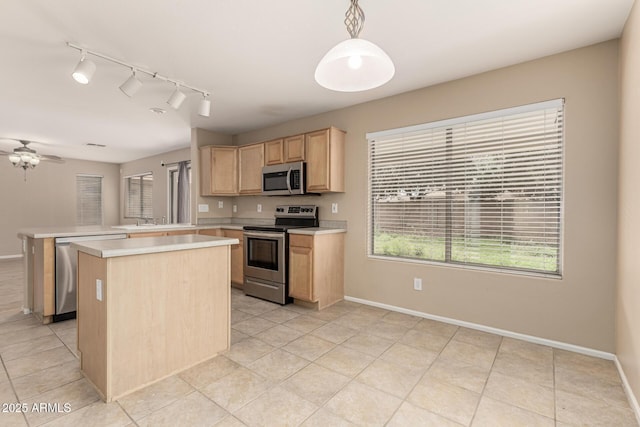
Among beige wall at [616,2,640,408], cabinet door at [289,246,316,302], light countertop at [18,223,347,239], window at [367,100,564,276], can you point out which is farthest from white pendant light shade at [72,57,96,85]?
beige wall at [616,2,640,408]

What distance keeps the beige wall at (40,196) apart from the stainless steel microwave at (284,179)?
596 cm

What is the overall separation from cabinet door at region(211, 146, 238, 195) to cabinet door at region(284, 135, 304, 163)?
3.65ft

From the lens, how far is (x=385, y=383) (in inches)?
79.0

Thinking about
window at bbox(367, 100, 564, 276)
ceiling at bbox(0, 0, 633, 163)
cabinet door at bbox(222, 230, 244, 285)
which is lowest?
cabinet door at bbox(222, 230, 244, 285)

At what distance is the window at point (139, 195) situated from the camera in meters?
7.75

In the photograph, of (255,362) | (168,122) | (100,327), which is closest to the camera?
(100,327)

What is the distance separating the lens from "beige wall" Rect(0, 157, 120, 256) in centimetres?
677

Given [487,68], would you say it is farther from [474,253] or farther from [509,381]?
[509,381]

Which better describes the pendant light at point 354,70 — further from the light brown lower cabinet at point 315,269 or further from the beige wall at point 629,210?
the light brown lower cabinet at point 315,269

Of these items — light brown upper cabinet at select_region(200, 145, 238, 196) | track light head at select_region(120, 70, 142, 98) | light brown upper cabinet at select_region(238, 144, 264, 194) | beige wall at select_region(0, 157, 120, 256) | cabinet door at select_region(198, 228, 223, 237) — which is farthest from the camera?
beige wall at select_region(0, 157, 120, 256)

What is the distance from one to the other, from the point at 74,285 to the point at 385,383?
323 cm

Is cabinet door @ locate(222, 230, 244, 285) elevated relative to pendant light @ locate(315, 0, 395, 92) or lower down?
lower down

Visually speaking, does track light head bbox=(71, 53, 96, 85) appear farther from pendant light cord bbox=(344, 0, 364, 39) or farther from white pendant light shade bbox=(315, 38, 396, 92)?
pendant light cord bbox=(344, 0, 364, 39)

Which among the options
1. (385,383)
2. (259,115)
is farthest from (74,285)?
(385,383)
